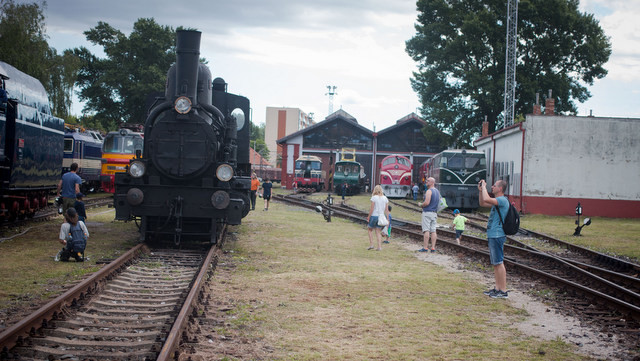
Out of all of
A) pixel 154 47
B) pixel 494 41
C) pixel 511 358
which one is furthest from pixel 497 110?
pixel 511 358

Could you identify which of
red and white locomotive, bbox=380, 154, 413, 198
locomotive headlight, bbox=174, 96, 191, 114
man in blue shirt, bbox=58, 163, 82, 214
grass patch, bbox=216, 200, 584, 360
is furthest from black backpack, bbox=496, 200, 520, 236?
red and white locomotive, bbox=380, 154, 413, 198

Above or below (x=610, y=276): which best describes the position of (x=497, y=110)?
above

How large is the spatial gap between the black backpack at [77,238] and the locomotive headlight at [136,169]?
158 cm

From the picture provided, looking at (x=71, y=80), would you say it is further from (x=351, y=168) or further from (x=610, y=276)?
(x=610, y=276)

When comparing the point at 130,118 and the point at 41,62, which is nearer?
the point at 41,62

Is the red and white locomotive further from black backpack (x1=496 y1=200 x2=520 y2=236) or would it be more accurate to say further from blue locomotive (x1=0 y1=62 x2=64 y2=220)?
black backpack (x1=496 y1=200 x2=520 y2=236)

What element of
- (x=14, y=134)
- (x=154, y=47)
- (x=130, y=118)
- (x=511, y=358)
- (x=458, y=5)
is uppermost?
(x=458, y=5)

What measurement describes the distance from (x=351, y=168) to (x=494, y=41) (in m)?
14.5

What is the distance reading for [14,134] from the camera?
40.2 feet

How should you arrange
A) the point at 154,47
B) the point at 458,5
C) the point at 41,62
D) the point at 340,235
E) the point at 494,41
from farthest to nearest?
the point at 154,47 → the point at 458,5 → the point at 494,41 → the point at 41,62 → the point at 340,235

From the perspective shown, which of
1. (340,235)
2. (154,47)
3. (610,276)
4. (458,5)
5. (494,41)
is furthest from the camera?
(154,47)

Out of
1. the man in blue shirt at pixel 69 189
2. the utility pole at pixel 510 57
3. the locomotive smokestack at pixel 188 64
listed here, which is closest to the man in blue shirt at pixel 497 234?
the locomotive smokestack at pixel 188 64

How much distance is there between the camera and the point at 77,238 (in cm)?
959

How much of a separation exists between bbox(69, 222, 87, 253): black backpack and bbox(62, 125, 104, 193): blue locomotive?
56.3 feet
